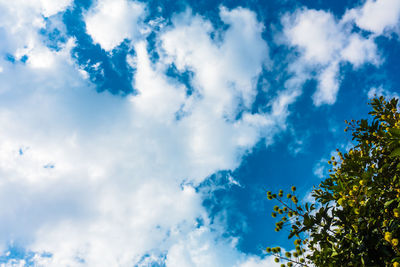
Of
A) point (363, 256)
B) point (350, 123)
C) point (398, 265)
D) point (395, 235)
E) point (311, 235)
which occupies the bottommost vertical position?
point (398, 265)

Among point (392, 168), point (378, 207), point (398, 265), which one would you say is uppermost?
point (392, 168)

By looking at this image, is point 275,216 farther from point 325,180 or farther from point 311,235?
point 325,180

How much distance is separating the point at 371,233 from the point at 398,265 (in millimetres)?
935

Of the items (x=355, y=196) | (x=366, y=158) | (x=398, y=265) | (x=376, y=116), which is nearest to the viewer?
(x=398, y=265)

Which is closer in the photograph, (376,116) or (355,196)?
(355,196)

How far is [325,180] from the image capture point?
→ 5.57 meters

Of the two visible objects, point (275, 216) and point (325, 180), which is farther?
point (325, 180)

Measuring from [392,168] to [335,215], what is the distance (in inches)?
69.3

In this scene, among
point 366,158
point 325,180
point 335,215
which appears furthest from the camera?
point 325,180

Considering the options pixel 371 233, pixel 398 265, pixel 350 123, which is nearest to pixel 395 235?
pixel 371 233

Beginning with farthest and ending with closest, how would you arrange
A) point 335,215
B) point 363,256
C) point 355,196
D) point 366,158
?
point 366,158
point 335,215
point 355,196
point 363,256

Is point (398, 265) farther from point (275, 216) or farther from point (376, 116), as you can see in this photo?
point (376, 116)

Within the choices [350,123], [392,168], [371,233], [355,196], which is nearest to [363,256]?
[371,233]

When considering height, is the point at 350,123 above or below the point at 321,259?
Answer: above
